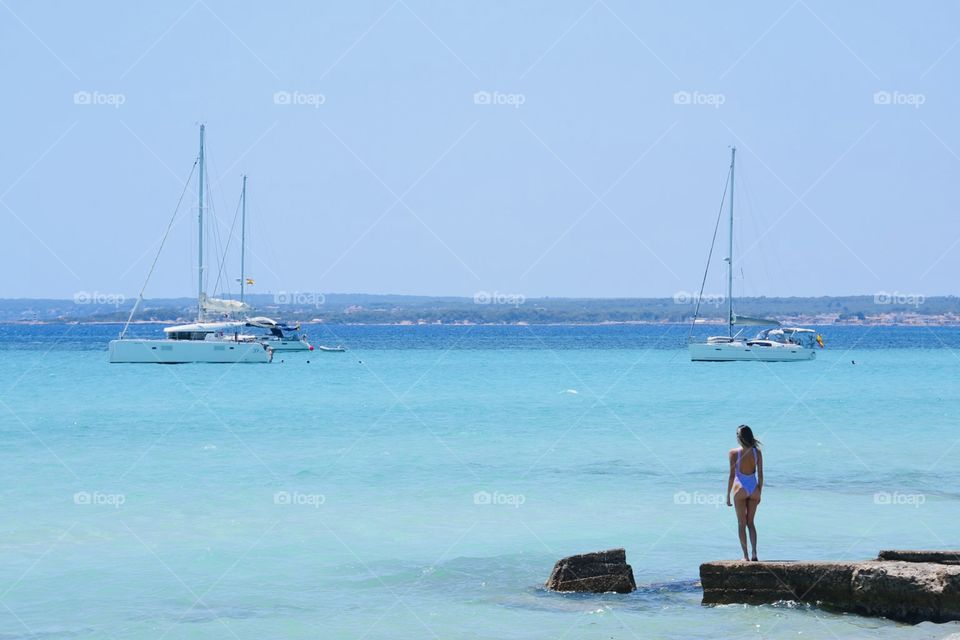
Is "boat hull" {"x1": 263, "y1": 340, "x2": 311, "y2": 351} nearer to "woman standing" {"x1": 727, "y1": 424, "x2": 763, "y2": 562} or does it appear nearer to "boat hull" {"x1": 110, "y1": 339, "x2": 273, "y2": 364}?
"boat hull" {"x1": 110, "y1": 339, "x2": 273, "y2": 364}

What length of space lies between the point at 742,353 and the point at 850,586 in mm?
52824

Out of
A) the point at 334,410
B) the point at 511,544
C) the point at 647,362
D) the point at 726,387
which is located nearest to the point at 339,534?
the point at 511,544

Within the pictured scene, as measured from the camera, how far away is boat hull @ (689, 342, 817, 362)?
6222 centimetres

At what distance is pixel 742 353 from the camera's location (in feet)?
204

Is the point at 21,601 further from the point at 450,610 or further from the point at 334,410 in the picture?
the point at 334,410

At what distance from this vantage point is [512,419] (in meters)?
31.7

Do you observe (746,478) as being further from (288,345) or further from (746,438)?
(288,345)

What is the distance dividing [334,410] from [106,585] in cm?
2261

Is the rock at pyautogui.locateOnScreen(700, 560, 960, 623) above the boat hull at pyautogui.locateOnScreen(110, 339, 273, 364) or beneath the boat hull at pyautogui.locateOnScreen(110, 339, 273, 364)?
beneath

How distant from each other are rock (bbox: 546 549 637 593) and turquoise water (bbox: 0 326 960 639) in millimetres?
190

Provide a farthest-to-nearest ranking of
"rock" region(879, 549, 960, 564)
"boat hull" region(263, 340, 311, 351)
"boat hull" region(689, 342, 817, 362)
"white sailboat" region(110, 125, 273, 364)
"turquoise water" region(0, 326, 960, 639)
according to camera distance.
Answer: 1. "boat hull" region(263, 340, 311, 351)
2. "boat hull" region(689, 342, 817, 362)
3. "white sailboat" region(110, 125, 273, 364)
4. "turquoise water" region(0, 326, 960, 639)
5. "rock" region(879, 549, 960, 564)

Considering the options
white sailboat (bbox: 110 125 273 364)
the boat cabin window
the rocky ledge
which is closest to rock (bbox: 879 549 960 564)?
the rocky ledge

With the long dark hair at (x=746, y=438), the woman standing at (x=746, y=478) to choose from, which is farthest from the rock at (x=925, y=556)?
the long dark hair at (x=746, y=438)

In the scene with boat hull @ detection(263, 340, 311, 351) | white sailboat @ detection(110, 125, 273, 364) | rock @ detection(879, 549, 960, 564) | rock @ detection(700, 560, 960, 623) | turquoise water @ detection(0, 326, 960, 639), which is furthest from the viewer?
boat hull @ detection(263, 340, 311, 351)
